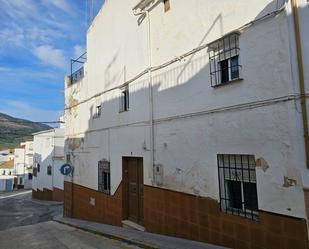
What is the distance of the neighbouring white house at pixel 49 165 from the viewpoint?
91.0ft

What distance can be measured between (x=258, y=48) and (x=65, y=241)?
25.1ft

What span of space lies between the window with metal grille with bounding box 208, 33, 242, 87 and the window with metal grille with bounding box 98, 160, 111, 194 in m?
6.34

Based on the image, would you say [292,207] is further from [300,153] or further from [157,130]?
[157,130]

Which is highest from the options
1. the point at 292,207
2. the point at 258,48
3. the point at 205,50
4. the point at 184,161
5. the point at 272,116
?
the point at 205,50

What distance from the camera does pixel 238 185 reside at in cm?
623

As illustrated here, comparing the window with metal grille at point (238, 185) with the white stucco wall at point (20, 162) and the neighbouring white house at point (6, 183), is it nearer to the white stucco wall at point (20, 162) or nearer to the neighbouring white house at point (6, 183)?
the neighbouring white house at point (6, 183)

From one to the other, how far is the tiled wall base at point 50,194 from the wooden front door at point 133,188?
18.2 metres

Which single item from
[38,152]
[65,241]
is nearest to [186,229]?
[65,241]

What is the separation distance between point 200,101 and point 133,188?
446 centimetres

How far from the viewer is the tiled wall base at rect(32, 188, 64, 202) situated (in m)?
27.1

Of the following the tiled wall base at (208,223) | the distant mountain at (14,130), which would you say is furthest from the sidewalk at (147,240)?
the distant mountain at (14,130)

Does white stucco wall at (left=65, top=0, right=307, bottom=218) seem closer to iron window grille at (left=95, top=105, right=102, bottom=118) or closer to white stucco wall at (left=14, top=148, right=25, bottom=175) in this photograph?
iron window grille at (left=95, top=105, right=102, bottom=118)

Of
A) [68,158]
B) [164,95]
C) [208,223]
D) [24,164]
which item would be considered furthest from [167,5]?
[24,164]

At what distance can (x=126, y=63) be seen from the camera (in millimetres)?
10508
